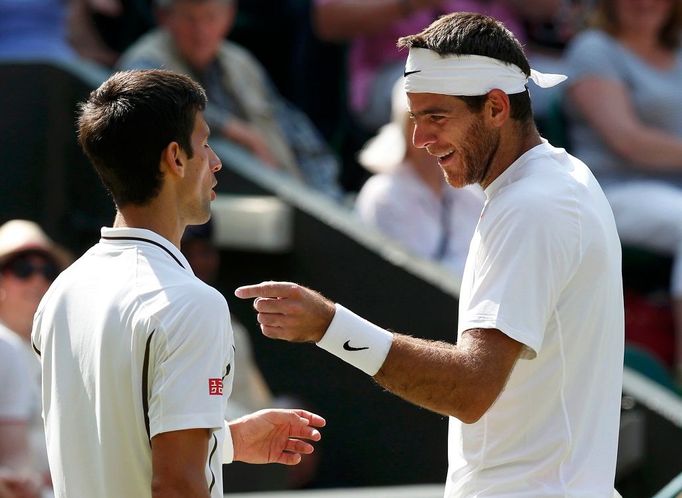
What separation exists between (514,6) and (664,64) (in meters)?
1.16

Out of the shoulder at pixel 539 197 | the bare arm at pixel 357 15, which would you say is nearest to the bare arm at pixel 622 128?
Answer: the bare arm at pixel 357 15

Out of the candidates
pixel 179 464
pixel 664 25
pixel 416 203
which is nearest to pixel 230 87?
pixel 416 203

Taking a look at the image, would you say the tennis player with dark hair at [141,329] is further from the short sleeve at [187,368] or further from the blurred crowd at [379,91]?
the blurred crowd at [379,91]

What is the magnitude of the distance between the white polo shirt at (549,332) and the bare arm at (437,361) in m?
0.06

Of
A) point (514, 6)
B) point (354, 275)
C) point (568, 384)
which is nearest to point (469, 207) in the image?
point (354, 275)

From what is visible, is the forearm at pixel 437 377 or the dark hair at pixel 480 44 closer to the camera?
the forearm at pixel 437 377

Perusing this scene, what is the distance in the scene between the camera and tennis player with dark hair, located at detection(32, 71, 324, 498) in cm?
286

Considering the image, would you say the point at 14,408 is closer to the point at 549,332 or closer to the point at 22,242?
the point at 22,242

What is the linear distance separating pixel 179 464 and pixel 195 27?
15.4 feet

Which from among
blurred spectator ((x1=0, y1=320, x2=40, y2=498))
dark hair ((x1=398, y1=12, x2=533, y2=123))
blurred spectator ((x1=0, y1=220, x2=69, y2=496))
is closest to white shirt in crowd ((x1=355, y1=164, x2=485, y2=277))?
blurred spectator ((x1=0, y1=220, x2=69, y2=496))

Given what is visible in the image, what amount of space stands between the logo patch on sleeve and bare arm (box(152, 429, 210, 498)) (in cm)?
7

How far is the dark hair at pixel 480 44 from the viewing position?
3.55 meters

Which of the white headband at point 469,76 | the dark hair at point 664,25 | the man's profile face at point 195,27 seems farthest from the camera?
the dark hair at point 664,25

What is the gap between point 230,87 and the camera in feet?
24.5
